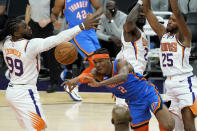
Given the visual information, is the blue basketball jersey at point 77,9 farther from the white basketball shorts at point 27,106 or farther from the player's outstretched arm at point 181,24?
the white basketball shorts at point 27,106

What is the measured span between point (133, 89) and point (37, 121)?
1.18 metres

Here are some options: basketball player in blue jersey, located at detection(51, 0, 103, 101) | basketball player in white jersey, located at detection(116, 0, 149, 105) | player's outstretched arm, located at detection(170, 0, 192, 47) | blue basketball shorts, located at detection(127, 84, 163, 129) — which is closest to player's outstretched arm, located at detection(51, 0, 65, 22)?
basketball player in blue jersey, located at detection(51, 0, 103, 101)

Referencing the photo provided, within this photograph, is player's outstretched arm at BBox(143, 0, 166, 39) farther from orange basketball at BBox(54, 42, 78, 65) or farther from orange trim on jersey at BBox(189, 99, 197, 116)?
orange basketball at BBox(54, 42, 78, 65)

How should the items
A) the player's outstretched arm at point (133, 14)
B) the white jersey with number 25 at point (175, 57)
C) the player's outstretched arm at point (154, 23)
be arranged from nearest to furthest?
the white jersey with number 25 at point (175, 57)
the player's outstretched arm at point (154, 23)
the player's outstretched arm at point (133, 14)

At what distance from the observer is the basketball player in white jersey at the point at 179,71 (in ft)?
17.9

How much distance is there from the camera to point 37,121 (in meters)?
5.08

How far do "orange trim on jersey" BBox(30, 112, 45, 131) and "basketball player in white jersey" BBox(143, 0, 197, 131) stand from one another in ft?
5.46

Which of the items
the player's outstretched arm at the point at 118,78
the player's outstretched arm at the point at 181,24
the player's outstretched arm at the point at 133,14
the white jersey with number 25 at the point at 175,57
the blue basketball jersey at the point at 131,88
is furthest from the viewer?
the player's outstretched arm at the point at 133,14

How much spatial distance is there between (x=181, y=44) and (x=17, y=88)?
2099 millimetres

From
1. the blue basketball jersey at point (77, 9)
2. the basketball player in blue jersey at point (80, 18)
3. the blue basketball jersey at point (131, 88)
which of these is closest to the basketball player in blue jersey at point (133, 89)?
the blue basketball jersey at point (131, 88)

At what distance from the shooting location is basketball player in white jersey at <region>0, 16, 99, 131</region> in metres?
5.03

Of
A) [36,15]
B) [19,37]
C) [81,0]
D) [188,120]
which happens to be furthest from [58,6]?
[188,120]

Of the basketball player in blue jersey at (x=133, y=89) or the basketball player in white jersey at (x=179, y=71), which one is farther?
the basketball player in white jersey at (x=179, y=71)

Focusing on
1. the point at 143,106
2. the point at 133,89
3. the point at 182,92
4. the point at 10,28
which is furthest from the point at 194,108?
the point at 10,28
